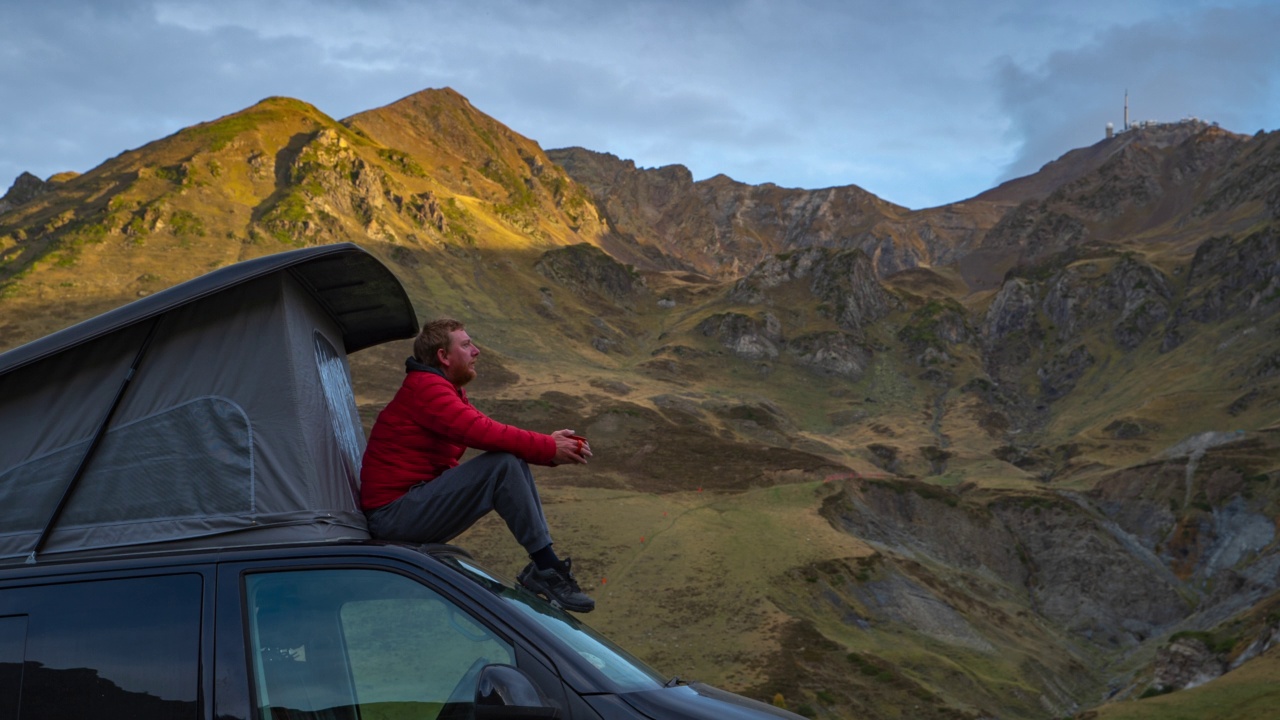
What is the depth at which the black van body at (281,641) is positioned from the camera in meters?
4.15

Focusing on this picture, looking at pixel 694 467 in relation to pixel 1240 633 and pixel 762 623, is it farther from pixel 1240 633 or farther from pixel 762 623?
pixel 1240 633

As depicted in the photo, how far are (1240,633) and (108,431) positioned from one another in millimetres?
39846

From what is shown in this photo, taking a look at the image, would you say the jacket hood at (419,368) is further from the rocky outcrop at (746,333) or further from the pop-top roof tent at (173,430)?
the rocky outcrop at (746,333)

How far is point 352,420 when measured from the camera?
7.40 metres

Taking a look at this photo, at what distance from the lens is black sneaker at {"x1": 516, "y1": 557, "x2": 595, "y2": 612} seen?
17.2ft

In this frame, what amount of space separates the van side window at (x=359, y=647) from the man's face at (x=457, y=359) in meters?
2.21

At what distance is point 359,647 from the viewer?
14.4ft

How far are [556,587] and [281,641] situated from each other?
1.55 meters

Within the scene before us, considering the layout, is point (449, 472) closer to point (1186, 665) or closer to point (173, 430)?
point (173, 430)

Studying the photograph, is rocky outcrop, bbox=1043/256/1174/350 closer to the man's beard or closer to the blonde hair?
the man's beard

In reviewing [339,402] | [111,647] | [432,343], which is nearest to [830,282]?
[339,402]

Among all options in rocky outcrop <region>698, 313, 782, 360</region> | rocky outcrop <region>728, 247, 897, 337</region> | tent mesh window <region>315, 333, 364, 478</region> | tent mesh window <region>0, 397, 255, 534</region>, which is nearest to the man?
tent mesh window <region>315, 333, 364, 478</region>

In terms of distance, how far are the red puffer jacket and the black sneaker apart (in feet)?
2.23

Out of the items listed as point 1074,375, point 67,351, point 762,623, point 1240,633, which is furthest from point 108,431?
point 1074,375
